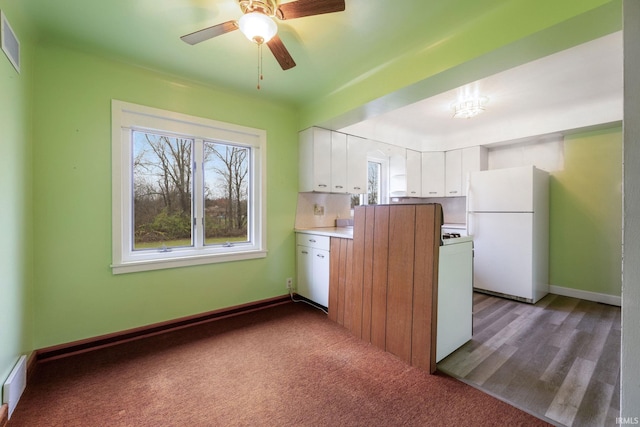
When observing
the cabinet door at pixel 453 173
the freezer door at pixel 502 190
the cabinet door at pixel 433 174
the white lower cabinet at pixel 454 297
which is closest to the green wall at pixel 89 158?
the white lower cabinet at pixel 454 297

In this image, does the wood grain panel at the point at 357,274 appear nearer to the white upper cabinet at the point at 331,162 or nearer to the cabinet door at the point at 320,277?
the cabinet door at the point at 320,277

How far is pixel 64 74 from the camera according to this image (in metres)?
2.06

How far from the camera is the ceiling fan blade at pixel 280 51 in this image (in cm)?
169

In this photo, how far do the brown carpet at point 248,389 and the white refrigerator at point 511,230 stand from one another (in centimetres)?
224

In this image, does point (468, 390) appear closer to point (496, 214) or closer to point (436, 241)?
point (436, 241)

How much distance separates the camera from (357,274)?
2.45m

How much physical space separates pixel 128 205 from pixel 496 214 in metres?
4.20

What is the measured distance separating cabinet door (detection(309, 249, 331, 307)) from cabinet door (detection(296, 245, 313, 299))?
76mm

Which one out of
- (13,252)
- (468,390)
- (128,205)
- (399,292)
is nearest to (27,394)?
(13,252)

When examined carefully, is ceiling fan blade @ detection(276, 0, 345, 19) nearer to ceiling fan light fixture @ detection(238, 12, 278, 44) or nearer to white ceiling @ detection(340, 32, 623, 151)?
ceiling fan light fixture @ detection(238, 12, 278, 44)

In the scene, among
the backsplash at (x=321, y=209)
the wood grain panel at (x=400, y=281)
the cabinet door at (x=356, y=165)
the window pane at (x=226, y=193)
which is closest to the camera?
the wood grain panel at (x=400, y=281)

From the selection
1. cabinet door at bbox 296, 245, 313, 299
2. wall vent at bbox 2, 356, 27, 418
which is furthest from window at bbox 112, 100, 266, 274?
wall vent at bbox 2, 356, 27, 418

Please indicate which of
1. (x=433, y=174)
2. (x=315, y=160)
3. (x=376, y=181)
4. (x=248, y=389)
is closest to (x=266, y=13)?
(x=315, y=160)

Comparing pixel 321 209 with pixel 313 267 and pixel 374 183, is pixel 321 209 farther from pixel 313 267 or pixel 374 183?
pixel 374 183
